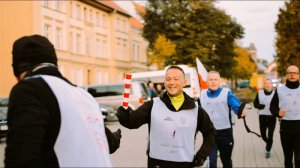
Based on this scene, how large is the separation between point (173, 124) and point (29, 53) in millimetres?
2378

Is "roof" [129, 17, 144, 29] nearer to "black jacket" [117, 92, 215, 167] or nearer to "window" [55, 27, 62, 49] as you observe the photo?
"window" [55, 27, 62, 49]

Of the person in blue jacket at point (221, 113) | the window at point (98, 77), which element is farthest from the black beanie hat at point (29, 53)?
the window at point (98, 77)

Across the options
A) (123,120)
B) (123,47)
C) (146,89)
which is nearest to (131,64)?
(123,47)

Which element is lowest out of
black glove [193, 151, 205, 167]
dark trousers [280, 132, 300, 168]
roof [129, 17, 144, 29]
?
dark trousers [280, 132, 300, 168]

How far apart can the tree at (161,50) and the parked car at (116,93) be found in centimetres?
2190

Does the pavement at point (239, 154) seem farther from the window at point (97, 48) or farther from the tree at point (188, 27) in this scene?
the window at point (97, 48)

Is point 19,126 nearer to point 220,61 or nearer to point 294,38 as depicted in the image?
point 294,38

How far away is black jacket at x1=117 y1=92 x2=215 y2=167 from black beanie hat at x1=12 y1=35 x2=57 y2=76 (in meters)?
2.36

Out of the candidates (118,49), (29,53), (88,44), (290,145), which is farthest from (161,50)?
(29,53)

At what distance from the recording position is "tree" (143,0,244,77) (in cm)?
5341

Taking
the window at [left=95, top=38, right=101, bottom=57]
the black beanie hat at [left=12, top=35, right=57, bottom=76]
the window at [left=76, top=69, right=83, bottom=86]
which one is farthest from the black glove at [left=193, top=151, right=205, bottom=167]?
the window at [left=95, top=38, right=101, bottom=57]

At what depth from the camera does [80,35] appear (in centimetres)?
4984

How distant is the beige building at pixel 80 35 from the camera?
135 feet

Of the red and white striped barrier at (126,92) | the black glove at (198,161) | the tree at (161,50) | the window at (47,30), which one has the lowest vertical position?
the black glove at (198,161)
